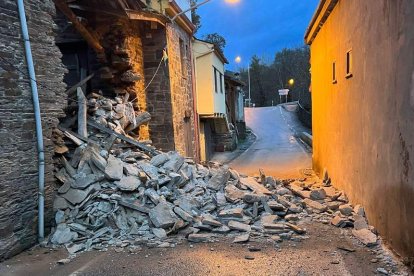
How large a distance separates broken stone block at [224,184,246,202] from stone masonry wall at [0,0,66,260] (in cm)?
296

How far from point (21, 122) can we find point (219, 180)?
3.67 metres

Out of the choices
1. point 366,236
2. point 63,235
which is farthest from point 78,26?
point 366,236

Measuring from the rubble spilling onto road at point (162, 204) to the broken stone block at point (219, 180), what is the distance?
0.02 m

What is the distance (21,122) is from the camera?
193 inches

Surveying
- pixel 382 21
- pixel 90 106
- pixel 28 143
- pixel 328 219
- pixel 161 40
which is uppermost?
pixel 161 40

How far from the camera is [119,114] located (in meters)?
8.77

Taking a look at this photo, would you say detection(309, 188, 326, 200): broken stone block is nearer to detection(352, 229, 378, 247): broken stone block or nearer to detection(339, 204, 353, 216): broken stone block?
detection(339, 204, 353, 216): broken stone block

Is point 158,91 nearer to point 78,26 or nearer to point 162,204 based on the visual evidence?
point 78,26

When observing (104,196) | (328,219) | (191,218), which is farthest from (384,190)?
(104,196)

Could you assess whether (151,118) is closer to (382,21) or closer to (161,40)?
(161,40)

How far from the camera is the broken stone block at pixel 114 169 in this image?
612 cm

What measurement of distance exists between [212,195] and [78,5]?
577 cm

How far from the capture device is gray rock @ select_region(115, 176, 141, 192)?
19.6ft

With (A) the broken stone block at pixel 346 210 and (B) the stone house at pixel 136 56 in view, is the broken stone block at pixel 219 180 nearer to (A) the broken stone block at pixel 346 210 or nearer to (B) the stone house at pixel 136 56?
(A) the broken stone block at pixel 346 210
